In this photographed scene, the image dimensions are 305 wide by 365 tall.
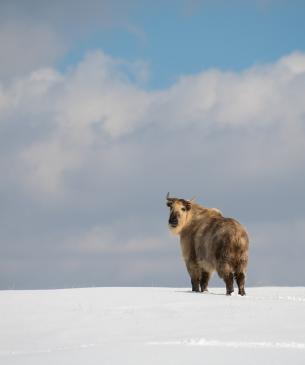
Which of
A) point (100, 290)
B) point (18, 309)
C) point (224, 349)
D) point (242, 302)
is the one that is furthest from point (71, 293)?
point (224, 349)

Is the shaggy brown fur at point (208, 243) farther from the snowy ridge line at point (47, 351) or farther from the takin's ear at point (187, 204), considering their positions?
the snowy ridge line at point (47, 351)

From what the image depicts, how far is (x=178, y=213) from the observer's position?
19.7 metres

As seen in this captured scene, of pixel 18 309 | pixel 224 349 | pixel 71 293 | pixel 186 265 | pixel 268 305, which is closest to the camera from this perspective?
pixel 224 349

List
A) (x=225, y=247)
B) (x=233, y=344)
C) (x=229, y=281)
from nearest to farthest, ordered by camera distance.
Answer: (x=233, y=344) < (x=225, y=247) < (x=229, y=281)

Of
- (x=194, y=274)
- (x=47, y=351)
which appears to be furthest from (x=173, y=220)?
(x=47, y=351)

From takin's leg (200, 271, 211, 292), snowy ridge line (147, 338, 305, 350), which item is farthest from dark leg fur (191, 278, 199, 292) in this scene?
snowy ridge line (147, 338, 305, 350)

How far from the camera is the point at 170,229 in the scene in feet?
65.0

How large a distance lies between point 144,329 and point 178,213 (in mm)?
9095

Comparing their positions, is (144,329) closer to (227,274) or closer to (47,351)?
(47,351)

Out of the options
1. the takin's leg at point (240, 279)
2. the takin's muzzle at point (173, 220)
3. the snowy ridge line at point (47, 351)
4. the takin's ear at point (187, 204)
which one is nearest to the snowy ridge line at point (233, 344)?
the snowy ridge line at point (47, 351)

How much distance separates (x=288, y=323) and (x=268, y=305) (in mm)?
2261

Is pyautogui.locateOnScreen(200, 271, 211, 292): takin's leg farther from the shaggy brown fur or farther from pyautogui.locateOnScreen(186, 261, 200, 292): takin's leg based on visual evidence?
pyautogui.locateOnScreen(186, 261, 200, 292): takin's leg

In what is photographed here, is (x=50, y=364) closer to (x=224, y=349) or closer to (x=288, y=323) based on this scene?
(x=224, y=349)

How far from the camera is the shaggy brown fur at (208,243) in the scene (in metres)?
17.2
